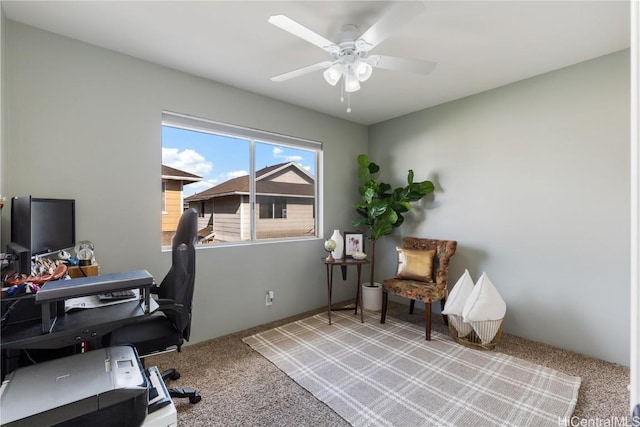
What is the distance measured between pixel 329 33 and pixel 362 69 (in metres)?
0.42

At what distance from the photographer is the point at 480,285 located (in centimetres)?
253

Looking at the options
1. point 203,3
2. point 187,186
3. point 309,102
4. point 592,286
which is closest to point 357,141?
point 309,102

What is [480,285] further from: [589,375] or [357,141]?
[357,141]

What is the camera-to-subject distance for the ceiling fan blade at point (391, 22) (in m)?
1.31

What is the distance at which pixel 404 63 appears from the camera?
1852 millimetres

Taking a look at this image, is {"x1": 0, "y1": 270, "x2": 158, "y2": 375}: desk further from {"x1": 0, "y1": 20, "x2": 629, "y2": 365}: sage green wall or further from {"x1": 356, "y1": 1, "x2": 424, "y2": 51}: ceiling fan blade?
{"x1": 356, "y1": 1, "x2": 424, "y2": 51}: ceiling fan blade

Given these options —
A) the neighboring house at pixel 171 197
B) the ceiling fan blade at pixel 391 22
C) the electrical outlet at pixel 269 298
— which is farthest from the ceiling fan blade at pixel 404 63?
the electrical outlet at pixel 269 298

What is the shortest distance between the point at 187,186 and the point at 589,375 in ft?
11.8

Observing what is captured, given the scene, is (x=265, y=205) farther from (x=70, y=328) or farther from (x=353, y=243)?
(x=70, y=328)

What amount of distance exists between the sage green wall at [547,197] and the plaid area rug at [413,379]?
2.20 feet

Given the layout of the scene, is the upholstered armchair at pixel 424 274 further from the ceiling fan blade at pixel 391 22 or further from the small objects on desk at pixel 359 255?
the ceiling fan blade at pixel 391 22

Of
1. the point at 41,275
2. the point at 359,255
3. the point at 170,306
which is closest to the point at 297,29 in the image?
the point at 170,306

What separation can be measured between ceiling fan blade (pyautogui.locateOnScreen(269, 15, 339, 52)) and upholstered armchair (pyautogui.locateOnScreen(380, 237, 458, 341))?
2.22 m

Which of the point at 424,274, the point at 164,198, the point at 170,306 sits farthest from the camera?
the point at 424,274
